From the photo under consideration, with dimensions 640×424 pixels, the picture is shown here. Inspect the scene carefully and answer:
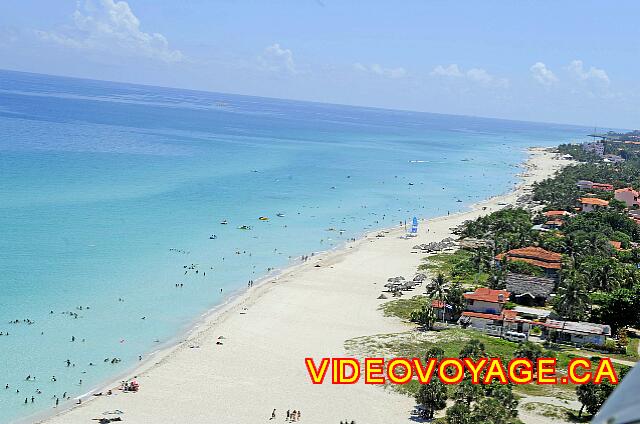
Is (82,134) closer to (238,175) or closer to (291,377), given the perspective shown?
(238,175)

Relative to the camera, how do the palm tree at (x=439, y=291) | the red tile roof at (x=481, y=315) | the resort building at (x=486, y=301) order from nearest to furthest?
the red tile roof at (x=481, y=315) → the resort building at (x=486, y=301) → the palm tree at (x=439, y=291)

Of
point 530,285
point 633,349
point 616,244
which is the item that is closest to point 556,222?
point 616,244

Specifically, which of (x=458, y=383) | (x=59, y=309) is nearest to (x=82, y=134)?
(x=59, y=309)

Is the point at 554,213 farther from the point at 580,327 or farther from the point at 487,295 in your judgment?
the point at 580,327

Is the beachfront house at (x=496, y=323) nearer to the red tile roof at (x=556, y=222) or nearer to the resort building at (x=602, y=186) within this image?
the red tile roof at (x=556, y=222)

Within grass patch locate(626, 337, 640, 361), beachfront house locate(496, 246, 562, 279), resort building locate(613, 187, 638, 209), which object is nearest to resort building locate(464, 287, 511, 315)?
grass patch locate(626, 337, 640, 361)

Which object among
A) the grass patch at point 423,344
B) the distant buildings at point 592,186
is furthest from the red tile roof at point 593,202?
the grass patch at point 423,344
